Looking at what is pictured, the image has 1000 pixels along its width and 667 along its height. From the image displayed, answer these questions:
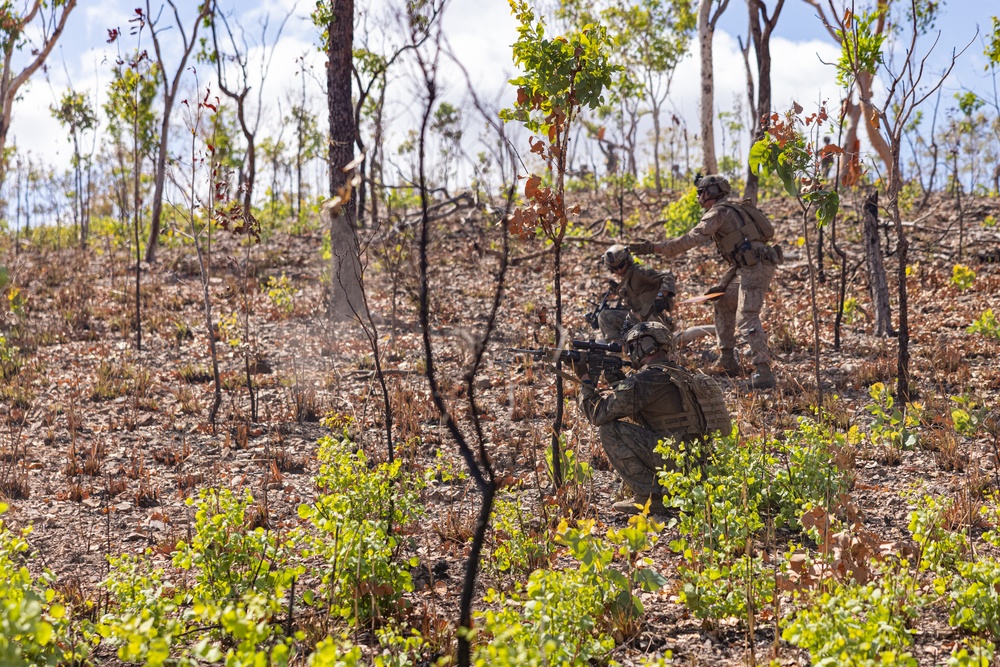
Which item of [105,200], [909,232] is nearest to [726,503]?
[909,232]

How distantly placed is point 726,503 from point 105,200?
22478mm

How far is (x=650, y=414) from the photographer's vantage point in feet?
15.6

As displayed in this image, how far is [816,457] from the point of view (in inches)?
162

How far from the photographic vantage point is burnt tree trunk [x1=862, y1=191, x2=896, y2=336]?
7762 mm

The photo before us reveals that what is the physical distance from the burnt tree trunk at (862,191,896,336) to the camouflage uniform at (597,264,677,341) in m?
2.41

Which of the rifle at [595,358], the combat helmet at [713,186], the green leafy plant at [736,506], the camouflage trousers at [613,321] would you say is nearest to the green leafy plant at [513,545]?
the green leafy plant at [736,506]

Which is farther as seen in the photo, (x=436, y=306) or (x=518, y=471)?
(x=436, y=306)

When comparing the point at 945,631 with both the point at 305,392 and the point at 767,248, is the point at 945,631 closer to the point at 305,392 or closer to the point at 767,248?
the point at 767,248

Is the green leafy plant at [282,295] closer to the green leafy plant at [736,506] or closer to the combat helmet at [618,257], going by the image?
the combat helmet at [618,257]

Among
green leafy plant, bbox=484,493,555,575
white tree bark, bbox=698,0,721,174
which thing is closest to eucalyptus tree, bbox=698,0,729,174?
white tree bark, bbox=698,0,721,174

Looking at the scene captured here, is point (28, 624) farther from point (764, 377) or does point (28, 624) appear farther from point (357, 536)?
point (764, 377)

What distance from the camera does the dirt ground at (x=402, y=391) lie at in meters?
4.45

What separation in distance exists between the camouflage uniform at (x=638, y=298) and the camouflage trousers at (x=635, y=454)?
1.94 metres

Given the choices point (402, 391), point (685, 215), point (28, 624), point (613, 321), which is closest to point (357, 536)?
point (28, 624)
